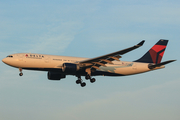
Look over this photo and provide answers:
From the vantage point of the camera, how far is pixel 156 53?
52.0 metres

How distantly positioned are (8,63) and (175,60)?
23633mm

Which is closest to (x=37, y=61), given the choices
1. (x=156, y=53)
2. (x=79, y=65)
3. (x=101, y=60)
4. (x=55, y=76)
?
(x=79, y=65)

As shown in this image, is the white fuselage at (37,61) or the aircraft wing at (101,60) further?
the white fuselage at (37,61)

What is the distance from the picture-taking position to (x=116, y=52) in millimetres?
38750

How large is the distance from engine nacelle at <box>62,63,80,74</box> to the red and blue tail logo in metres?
13.6

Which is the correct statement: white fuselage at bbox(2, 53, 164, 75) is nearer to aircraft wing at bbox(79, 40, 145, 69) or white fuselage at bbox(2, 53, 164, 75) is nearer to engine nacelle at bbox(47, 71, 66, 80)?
aircraft wing at bbox(79, 40, 145, 69)

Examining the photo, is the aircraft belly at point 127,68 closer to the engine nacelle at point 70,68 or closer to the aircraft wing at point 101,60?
the aircraft wing at point 101,60

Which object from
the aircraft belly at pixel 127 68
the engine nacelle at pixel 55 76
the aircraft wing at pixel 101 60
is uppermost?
the aircraft wing at pixel 101 60

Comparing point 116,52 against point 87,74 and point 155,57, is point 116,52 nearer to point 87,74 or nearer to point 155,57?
point 87,74

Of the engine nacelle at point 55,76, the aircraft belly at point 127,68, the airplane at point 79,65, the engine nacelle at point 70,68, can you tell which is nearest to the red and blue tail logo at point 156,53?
the airplane at point 79,65

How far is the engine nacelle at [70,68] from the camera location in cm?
4238

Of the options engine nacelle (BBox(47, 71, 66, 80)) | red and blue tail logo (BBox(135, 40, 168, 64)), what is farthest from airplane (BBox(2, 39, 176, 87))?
red and blue tail logo (BBox(135, 40, 168, 64))

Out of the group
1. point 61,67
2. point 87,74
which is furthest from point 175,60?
point 61,67

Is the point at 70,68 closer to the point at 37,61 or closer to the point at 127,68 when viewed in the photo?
the point at 37,61
